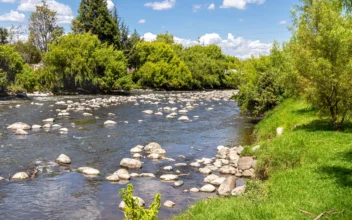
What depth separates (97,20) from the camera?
74.5m

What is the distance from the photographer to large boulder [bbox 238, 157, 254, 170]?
16.4 meters

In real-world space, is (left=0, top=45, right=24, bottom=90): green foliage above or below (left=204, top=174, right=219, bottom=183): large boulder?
above

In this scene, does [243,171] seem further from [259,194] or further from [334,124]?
[259,194]

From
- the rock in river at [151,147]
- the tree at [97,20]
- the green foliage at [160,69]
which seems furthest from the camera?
the green foliage at [160,69]

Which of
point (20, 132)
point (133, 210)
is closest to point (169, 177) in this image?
point (133, 210)

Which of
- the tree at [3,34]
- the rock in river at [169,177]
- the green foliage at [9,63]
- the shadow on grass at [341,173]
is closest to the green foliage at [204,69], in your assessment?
the tree at [3,34]

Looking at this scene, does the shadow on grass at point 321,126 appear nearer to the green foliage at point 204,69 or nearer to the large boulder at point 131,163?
the large boulder at point 131,163

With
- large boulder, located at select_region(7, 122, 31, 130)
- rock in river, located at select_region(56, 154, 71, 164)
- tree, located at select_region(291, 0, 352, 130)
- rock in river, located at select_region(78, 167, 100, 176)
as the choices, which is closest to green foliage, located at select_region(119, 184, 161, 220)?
rock in river, located at select_region(78, 167, 100, 176)

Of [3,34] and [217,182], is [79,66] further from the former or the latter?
[217,182]

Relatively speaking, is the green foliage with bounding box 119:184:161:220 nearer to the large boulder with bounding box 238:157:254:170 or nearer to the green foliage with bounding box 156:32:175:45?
the large boulder with bounding box 238:157:254:170

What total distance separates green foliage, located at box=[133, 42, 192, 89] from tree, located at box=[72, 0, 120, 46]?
25.2 feet

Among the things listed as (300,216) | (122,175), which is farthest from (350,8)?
(122,175)

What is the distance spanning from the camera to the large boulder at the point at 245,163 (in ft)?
53.7

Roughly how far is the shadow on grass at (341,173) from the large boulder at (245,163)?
474 cm
